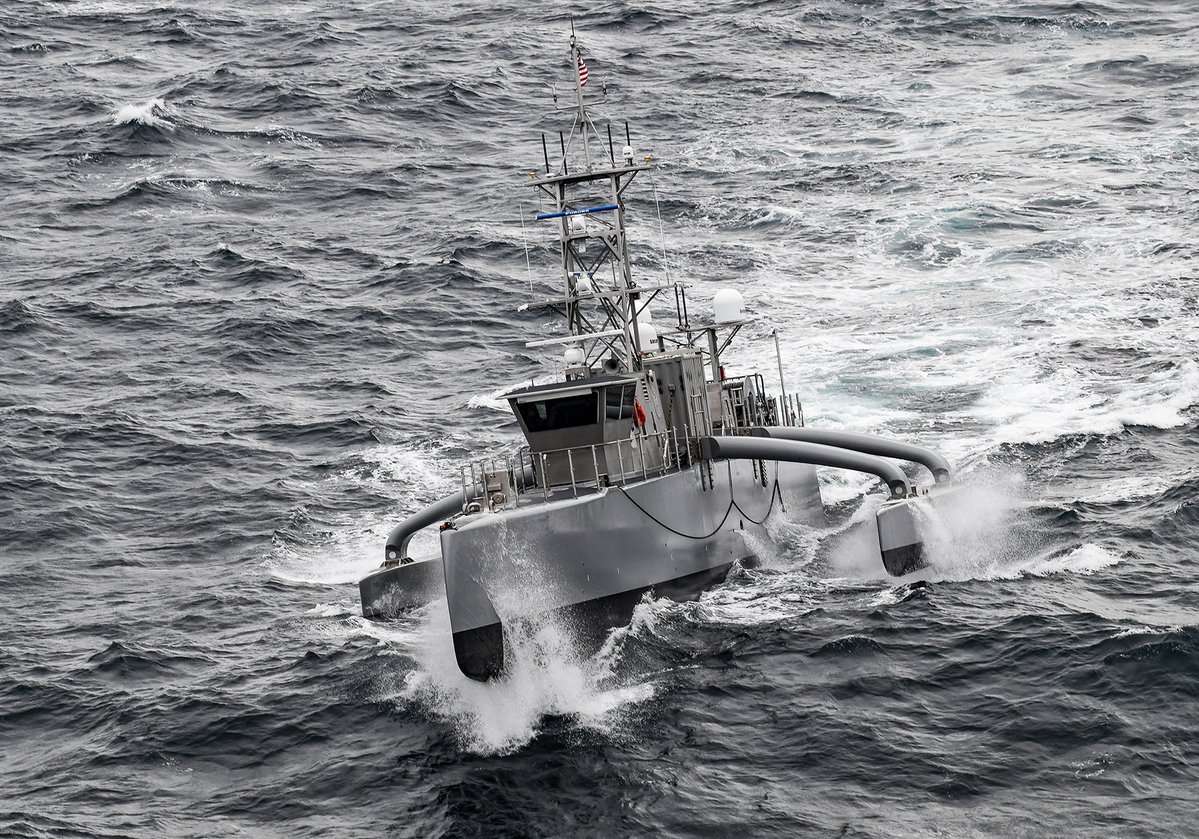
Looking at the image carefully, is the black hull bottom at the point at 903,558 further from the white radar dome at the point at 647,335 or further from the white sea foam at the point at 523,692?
the white radar dome at the point at 647,335

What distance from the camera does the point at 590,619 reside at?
2378 centimetres

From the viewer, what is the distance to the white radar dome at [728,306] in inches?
1188

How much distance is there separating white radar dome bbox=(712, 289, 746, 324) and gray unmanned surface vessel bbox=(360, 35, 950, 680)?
0.12ft

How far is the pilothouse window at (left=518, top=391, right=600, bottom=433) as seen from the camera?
2534 cm

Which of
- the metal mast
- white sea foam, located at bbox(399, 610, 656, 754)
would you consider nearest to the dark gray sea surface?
white sea foam, located at bbox(399, 610, 656, 754)

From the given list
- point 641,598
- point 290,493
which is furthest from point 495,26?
point 641,598

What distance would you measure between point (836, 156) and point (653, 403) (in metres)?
34.0

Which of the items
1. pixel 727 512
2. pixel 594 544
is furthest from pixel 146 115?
pixel 594 544

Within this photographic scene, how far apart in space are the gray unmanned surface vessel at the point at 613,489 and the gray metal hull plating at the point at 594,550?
28mm

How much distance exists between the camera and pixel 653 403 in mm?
28141

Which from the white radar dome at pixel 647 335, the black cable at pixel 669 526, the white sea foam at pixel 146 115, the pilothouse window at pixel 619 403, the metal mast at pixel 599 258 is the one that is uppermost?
the white sea foam at pixel 146 115

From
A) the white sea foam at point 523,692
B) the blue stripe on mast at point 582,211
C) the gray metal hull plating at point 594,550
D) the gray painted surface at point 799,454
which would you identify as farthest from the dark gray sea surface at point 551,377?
the blue stripe on mast at point 582,211

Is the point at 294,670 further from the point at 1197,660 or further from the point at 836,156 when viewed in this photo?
the point at 836,156

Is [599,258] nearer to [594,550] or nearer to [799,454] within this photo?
[799,454]
